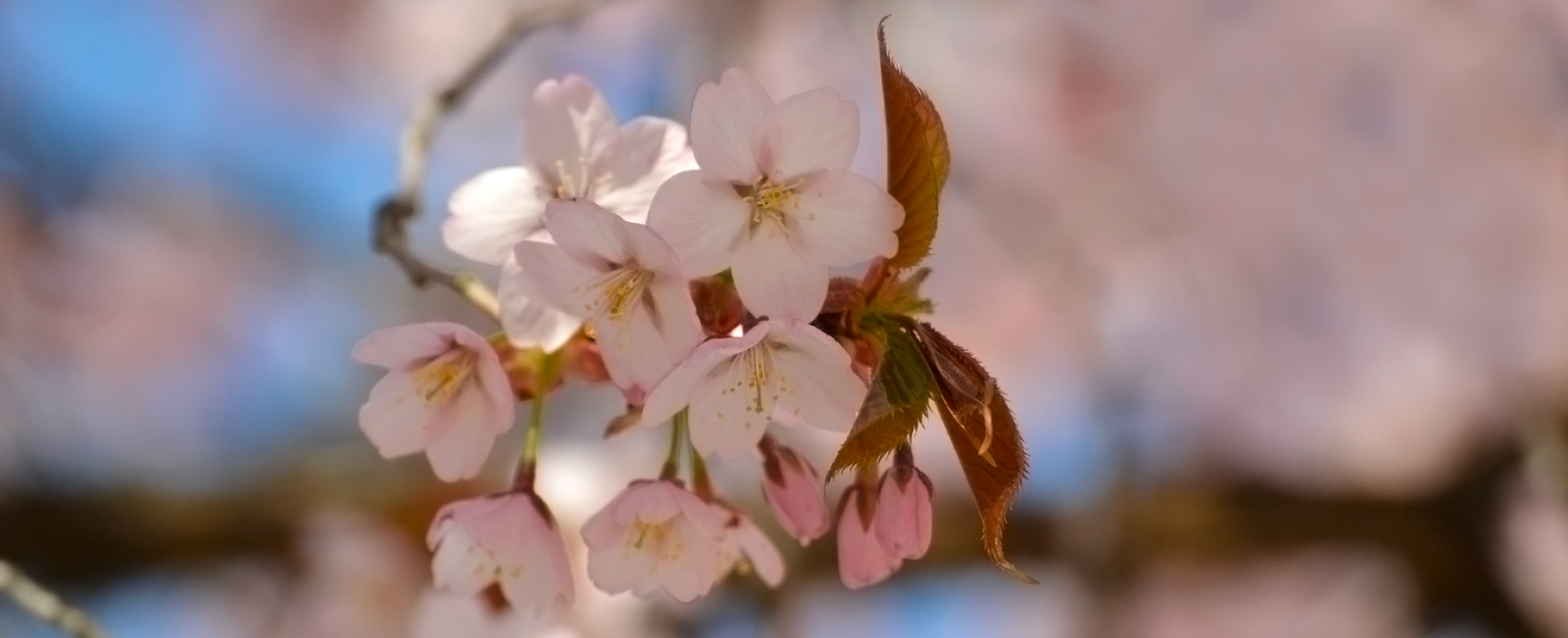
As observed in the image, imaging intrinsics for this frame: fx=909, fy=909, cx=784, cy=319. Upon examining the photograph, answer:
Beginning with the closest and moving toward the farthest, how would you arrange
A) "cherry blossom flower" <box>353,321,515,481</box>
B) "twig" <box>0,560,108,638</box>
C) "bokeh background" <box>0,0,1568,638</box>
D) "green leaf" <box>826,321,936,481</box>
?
"green leaf" <box>826,321,936,481</box> < "cherry blossom flower" <box>353,321,515,481</box> < "twig" <box>0,560,108,638</box> < "bokeh background" <box>0,0,1568,638</box>

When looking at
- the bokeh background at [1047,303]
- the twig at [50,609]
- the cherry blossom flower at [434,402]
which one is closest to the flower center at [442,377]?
the cherry blossom flower at [434,402]

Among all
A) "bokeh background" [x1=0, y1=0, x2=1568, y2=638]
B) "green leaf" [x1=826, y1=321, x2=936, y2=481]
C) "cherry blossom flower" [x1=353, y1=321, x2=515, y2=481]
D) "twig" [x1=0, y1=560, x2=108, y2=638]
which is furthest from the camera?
"bokeh background" [x1=0, y1=0, x2=1568, y2=638]

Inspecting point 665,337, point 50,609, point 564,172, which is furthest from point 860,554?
point 50,609

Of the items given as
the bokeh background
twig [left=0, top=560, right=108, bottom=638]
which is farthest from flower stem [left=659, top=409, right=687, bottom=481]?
the bokeh background

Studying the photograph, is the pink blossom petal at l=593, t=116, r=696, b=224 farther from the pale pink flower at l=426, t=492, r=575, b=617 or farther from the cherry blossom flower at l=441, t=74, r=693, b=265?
the pale pink flower at l=426, t=492, r=575, b=617

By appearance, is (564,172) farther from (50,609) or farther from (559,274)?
(50,609)

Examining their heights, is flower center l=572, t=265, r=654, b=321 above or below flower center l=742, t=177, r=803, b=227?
below
